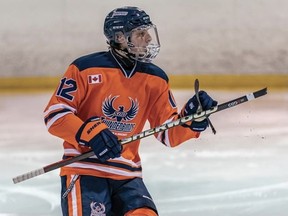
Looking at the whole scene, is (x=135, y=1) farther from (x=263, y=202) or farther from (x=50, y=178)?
(x=263, y=202)

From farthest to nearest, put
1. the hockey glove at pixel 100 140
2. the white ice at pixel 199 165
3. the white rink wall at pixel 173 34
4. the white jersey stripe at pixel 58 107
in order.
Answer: the white rink wall at pixel 173 34
the white ice at pixel 199 165
the white jersey stripe at pixel 58 107
the hockey glove at pixel 100 140

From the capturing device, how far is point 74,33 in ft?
15.9

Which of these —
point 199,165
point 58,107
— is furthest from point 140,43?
point 199,165

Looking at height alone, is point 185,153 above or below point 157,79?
below

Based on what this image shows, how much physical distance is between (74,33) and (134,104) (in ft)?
9.17

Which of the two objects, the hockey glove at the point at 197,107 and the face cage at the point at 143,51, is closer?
the hockey glove at the point at 197,107

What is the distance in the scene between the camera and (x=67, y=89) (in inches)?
80.4

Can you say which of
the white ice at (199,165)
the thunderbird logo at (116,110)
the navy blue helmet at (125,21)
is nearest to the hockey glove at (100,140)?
the thunderbird logo at (116,110)

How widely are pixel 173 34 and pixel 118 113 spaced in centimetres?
277

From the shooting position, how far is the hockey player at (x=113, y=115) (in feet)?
6.49

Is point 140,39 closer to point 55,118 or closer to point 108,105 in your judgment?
point 108,105

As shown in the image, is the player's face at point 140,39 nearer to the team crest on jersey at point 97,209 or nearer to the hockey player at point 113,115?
the hockey player at point 113,115

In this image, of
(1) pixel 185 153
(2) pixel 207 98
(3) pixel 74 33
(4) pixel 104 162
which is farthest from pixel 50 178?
(3) pixel 74 33

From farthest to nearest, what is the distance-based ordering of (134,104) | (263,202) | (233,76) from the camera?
(233,76) → (263,202) → (134,104)
